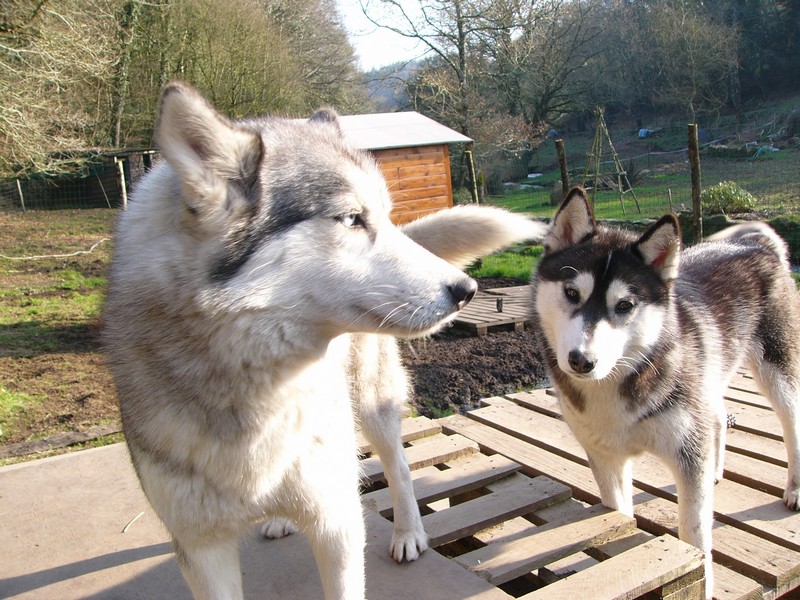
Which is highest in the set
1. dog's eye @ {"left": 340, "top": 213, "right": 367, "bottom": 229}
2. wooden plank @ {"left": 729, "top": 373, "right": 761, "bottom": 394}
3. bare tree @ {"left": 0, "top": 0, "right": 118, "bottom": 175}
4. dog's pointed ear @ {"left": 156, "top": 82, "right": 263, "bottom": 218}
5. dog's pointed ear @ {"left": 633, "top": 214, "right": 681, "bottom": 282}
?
bare tree @ {"left": 0, "top": 0, "right": 118, "bottom": 175}

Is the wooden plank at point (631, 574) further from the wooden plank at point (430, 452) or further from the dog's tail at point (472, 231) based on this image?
the dog's tail at point (472, 231)

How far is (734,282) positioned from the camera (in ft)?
10.2

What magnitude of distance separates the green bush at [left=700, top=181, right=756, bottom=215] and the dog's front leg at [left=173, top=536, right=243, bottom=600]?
1097 centimetres

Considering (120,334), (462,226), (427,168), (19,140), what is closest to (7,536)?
→ (120,334)

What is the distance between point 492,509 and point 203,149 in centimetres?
206

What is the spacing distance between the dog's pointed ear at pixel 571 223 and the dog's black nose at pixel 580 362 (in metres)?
0.68

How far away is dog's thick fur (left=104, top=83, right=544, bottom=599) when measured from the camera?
1626mm

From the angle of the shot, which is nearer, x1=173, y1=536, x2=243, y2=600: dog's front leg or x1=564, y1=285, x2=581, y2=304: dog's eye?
x1=173, y1=536, x2=243, y2=600: dog's front leg

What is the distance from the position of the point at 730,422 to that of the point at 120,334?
11.8ft

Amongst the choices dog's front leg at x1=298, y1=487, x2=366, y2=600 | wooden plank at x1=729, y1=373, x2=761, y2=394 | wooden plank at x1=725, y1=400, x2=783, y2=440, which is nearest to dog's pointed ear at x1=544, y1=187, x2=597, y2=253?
dog's front leg at x1=298, y1=487, x2=366, y2=600

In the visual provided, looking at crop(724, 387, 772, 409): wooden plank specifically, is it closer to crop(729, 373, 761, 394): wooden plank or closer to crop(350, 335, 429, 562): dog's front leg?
crop(729, 373, 761, 394): wooden plank

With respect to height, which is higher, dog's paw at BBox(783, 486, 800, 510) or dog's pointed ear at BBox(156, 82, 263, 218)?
dog's pointed ear at BBox(156, 82, 263, 218)

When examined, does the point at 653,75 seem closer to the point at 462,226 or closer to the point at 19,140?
the point at 19,140

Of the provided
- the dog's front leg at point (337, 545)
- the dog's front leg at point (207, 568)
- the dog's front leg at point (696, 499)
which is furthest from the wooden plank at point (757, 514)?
the dog's front leg at point (207, 568)
